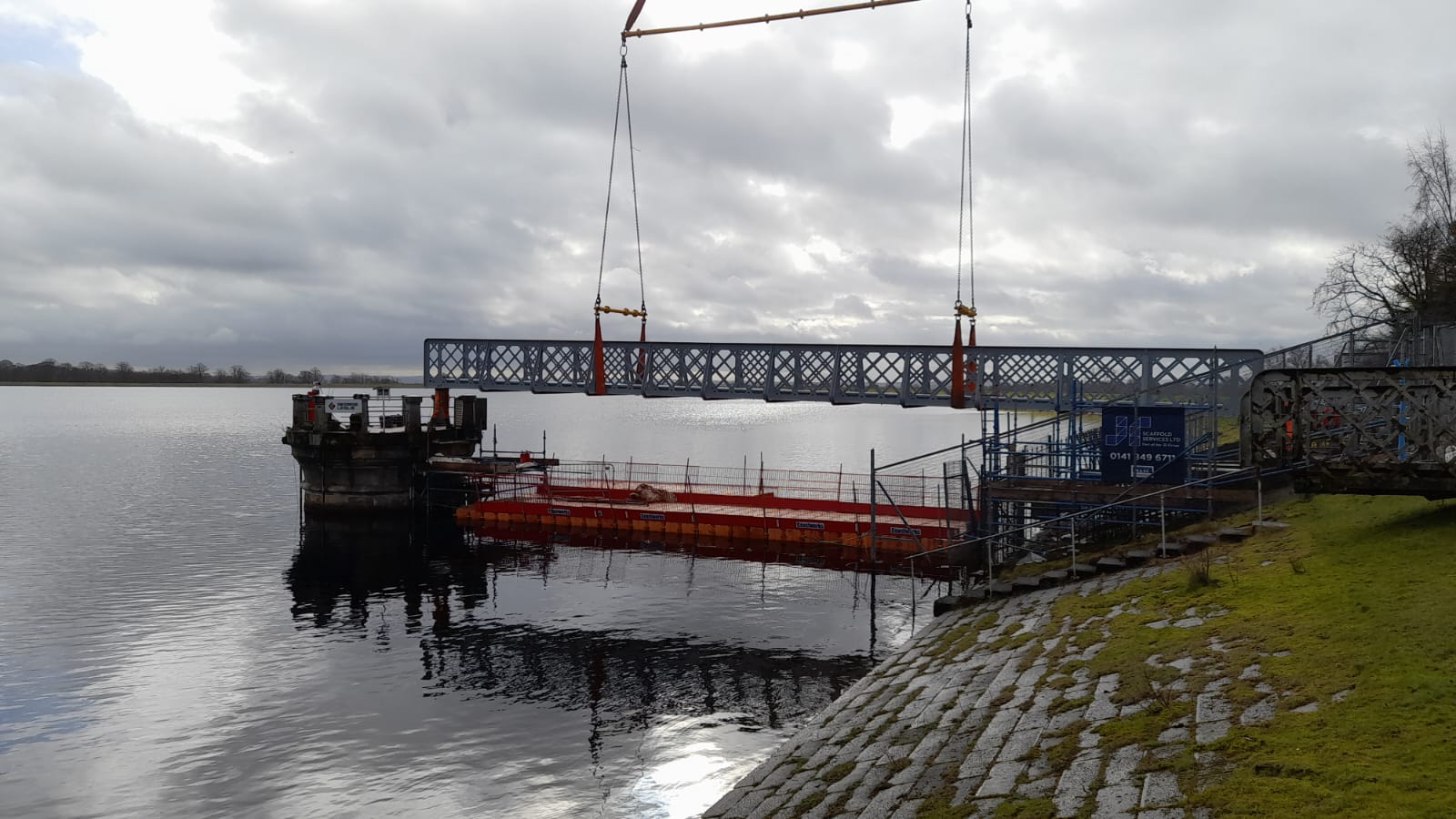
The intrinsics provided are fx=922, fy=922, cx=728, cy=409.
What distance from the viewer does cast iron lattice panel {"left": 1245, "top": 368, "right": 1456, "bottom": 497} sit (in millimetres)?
16141

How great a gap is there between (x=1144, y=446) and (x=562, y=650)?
685 inches

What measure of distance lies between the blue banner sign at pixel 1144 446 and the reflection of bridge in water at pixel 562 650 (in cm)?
856

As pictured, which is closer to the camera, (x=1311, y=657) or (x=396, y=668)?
(x=1311, y=657)

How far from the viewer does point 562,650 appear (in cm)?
2625

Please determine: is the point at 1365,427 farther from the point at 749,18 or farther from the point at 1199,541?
the point at 749,18

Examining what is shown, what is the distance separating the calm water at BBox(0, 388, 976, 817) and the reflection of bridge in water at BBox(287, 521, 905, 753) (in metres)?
0.10

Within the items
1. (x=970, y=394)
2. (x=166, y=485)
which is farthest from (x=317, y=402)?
(x=970, y=394)

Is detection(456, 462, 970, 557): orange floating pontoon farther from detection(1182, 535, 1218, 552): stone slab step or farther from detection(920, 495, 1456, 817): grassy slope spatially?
detection(920, 495, 1456, 817): grassy slope

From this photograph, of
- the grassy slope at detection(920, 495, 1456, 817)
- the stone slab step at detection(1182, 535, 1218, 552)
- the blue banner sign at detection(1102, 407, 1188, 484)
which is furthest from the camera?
the blue banner sign at detection(1102, 407, 1188, 484)

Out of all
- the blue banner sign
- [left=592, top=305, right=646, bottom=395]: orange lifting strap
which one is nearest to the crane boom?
[left=592, top=305, right=646, bottom=395]: orange lifting strap

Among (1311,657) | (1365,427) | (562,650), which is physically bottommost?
(562,650)

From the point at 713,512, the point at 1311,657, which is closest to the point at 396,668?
the point at 1311,657

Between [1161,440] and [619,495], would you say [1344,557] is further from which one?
[619,495]

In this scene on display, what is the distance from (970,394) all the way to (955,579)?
969 cm
